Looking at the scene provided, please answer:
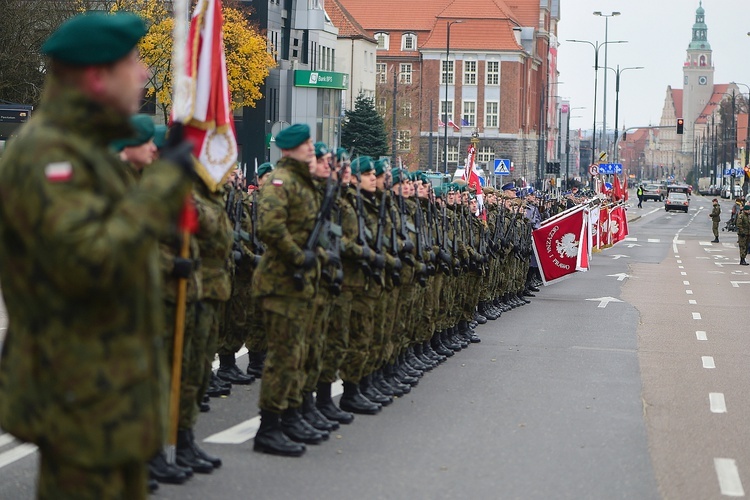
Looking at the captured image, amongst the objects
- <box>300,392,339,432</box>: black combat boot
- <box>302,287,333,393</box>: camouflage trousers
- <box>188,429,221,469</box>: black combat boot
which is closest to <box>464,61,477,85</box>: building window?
<box>300,392,339,432</box>: black combat boot

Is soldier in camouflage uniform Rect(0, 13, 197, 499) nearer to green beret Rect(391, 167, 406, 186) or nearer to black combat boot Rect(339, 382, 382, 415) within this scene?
black combat boot Rect(339, 382, 382, 415)

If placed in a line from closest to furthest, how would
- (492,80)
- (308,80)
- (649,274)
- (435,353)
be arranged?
(435,353), (649,274), (308,80), (492,80)

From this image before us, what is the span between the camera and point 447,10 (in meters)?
119

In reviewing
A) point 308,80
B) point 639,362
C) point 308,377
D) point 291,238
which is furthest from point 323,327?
point 308,80

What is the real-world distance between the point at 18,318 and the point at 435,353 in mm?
9977

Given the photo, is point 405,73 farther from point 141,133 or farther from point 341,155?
point 141,133

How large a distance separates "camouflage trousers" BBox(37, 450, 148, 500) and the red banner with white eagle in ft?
65.2

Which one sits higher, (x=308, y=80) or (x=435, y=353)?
(x=308, y=80)

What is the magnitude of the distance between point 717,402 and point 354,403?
3194 millimetres

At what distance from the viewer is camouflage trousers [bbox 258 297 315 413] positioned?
316 inches

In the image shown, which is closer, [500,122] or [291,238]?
[291,238]

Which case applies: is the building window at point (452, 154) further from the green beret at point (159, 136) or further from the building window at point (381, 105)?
the green beret at point (159, 136)

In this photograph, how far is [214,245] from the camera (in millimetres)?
7777

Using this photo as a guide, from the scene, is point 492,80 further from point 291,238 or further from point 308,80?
point 291,238
